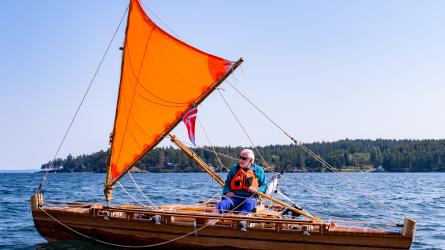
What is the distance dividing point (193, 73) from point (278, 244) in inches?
214

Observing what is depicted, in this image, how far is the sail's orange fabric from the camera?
1552 cm

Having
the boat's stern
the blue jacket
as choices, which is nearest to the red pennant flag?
the blue jacket

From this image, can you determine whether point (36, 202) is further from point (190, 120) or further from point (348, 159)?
point (348, 159)

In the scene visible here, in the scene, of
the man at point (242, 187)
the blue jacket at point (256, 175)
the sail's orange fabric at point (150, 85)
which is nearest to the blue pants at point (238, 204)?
the man at point (242, 187)

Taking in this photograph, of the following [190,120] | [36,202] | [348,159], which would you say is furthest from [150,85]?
[348,159]

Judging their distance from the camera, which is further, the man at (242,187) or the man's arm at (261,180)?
the man's arm at (261,180)

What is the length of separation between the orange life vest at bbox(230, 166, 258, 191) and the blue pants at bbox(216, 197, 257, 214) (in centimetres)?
30

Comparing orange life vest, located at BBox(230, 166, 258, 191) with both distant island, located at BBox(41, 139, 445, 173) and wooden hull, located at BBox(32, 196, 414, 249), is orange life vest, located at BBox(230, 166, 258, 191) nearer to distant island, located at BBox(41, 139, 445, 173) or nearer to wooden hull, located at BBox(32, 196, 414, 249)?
wooden hull, located at BBox(32, 196, 414, 249)

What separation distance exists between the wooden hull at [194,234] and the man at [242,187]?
902 millimetres

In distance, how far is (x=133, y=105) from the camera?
16.3 meters

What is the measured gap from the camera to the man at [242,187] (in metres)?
14.8

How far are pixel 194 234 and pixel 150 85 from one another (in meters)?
4.73

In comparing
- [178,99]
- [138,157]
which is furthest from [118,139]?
[178,99]

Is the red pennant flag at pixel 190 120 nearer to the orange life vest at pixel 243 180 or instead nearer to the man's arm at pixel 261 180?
the orange life vest at pixel 243 180
